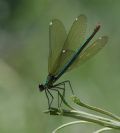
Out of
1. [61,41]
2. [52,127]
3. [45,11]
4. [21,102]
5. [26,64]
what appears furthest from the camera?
[45,11]

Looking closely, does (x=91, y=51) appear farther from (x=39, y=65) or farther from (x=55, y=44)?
(x=39, y=65)

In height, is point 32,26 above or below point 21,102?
above

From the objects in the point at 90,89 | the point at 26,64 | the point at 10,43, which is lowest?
the point at 90,89

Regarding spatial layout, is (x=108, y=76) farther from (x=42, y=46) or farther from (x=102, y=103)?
(x=42, y=46)

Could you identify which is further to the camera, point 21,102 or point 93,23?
point 93,23

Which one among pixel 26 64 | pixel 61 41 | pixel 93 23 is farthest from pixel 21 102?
pixel 61 41

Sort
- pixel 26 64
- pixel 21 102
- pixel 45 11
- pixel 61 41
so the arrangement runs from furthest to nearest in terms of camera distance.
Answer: pixel 45 11, pixel 26 64, pixel 21 102, pixel 61 41

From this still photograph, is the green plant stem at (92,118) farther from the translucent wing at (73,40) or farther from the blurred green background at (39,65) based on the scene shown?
the blurred green background at (39,65)
